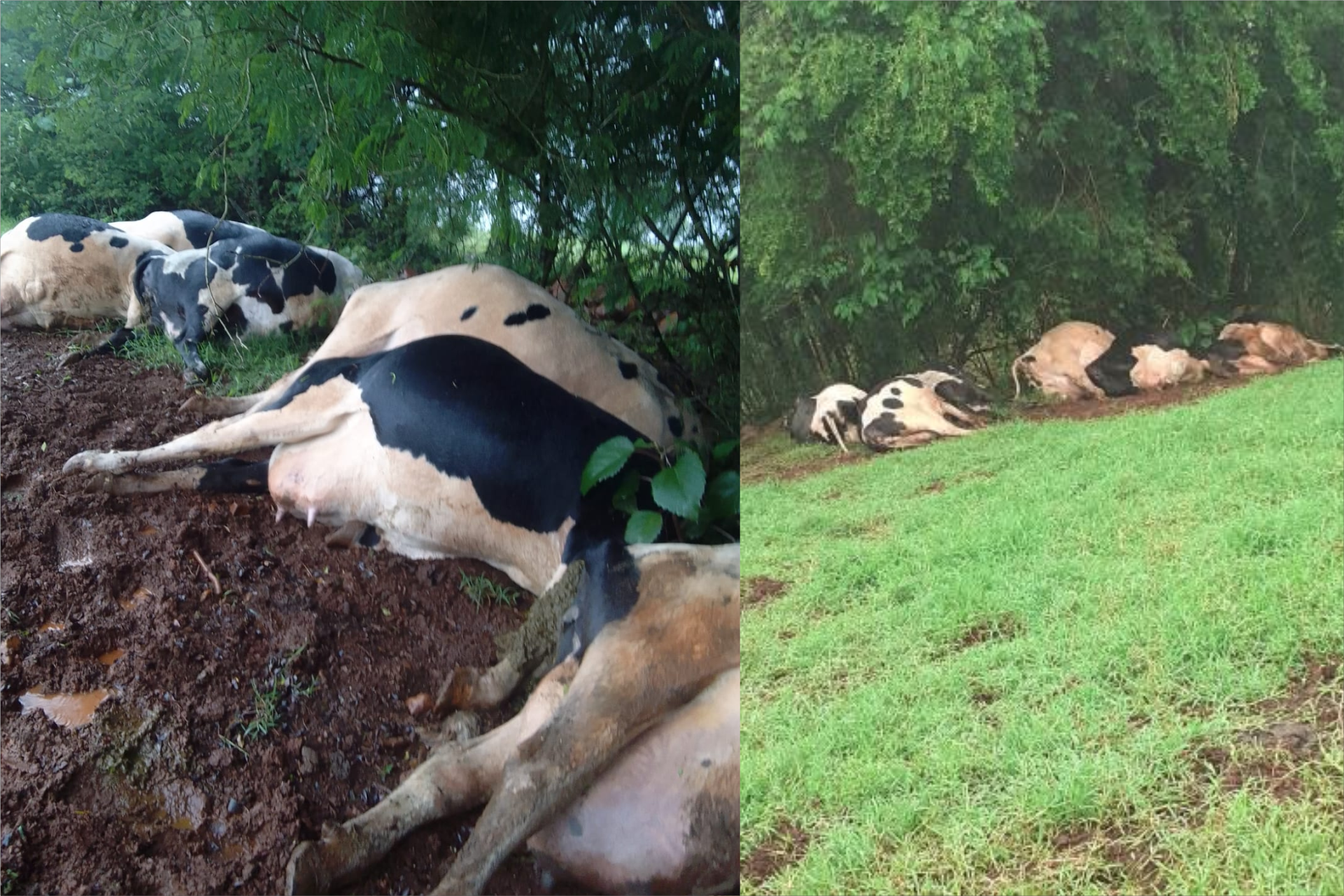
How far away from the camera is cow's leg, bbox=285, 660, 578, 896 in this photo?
709 millimetres

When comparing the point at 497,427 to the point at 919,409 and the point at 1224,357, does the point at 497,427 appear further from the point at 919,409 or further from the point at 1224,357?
the point at 1224,357

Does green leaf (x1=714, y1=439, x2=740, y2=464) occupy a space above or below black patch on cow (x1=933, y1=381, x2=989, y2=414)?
below

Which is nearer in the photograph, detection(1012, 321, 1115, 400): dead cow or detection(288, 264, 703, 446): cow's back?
detection(288, 264, 703, 446): cow's back

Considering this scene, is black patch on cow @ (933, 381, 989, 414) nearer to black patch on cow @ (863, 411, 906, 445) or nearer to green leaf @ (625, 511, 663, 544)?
black patch on cow @ (863, 411, 906, 445)

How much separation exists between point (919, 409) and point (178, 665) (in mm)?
A: 762

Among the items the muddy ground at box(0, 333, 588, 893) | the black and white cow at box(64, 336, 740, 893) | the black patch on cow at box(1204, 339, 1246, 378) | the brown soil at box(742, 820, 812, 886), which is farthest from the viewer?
the black patch on cow at box(1204, 339, 1246, 378)

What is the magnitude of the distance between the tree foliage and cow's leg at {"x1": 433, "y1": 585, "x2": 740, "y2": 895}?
0.25m

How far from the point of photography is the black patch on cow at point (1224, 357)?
1.15 meters

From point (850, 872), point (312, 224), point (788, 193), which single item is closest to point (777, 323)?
point (788, 193)

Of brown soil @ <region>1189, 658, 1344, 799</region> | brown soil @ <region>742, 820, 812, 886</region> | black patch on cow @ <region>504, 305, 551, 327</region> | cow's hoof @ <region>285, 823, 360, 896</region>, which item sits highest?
black patch on cow @ <region>504, 305, 551, 327</region>

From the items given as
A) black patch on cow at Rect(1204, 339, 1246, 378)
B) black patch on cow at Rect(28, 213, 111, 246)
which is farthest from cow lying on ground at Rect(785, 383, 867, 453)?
black patch on cow at Rect(28, 213, 111, 246)

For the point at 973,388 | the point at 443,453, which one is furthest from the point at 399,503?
the point at 973,388

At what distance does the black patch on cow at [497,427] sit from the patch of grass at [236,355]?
57mm

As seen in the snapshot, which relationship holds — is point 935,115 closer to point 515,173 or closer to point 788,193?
point 788,193
